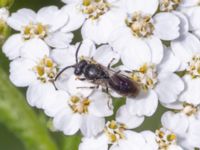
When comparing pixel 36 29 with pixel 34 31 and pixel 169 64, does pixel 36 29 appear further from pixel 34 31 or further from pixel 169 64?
pixel 169 64

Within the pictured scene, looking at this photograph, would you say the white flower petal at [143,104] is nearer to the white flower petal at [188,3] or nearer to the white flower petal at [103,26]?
the white flower petal at [103,26]

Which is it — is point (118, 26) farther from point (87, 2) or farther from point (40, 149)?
point (40, 149)

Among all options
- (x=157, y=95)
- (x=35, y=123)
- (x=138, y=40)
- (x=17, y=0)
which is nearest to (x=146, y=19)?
(x=138, y=40)

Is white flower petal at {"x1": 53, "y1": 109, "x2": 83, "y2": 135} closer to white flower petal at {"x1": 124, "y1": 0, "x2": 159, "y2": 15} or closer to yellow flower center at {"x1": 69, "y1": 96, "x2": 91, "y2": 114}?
yellow flower center at {"x1": 69, "y1": 96, "x2": 91, "y2": 114}

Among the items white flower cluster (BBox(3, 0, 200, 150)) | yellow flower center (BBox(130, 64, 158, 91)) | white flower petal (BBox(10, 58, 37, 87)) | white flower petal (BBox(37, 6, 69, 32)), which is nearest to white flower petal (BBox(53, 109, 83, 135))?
white flower cluster (BBox(3, 0, 200, 150))

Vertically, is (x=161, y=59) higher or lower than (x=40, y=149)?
higher

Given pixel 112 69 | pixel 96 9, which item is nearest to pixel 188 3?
pixel 96 9
